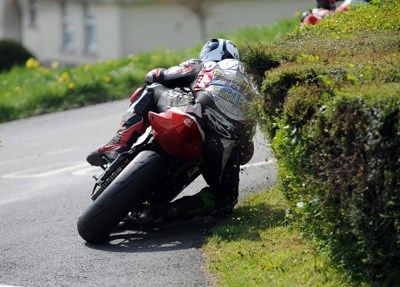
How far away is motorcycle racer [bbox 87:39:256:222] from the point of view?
9008 mm

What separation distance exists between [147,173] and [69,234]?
1.12 m

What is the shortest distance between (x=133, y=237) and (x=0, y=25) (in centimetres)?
4372

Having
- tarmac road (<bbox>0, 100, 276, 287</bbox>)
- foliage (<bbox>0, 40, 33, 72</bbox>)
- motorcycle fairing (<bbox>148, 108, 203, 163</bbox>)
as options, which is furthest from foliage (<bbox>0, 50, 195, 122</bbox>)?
foliage (<bbox>0, 40, 33, 72</bbox>)

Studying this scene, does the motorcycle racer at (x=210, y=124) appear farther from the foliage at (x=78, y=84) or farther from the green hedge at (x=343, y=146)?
the foliage at (x=78, y=84)

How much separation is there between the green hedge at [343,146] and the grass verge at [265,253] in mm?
223

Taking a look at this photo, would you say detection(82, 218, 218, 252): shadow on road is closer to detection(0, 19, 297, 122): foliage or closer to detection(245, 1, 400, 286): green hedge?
detection(245, 1, 400, 286): green hedge

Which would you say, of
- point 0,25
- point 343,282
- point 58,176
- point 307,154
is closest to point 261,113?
point 307,154

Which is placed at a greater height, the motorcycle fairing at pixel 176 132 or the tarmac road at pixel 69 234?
the motorcycle fairing at pixel 176 132

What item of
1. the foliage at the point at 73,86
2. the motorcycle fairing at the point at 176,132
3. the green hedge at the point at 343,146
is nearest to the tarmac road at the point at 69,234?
the motorcycle fairing at the point at 176,132

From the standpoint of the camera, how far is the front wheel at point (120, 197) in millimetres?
8539

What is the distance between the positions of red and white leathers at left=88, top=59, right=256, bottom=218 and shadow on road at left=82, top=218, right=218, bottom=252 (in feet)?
0.61

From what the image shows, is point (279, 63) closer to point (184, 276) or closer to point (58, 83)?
point (184, 276)

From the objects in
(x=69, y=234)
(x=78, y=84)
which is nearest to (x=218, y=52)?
(x=69, y=234)

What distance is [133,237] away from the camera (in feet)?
29.8
